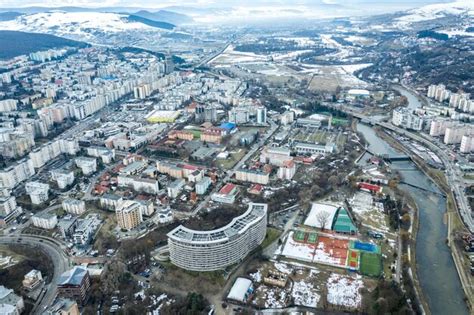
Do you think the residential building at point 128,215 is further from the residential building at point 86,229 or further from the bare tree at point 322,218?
the bare tree at point 322,218

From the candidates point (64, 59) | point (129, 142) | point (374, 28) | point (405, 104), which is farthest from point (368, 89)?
point (374, 28)

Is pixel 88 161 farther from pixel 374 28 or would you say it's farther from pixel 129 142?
pixel 374 28

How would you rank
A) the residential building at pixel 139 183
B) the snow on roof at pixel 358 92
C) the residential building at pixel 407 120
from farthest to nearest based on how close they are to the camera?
the snow on roof at pixel 358 92 → the residential building at pixel 407 120 → the residential building at pixel 139 183

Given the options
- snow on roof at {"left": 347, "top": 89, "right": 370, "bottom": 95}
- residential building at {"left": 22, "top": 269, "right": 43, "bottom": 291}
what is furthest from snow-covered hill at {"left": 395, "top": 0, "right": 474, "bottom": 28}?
residential building at {"left": 22, "top": 269, "right": 43, "bottom": 291}

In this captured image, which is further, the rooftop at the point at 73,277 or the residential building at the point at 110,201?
the residential building at the point at 110,201

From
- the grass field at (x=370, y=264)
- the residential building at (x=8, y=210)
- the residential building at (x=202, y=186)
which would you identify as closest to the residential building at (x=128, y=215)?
the residential building at (x=202, y=186)
